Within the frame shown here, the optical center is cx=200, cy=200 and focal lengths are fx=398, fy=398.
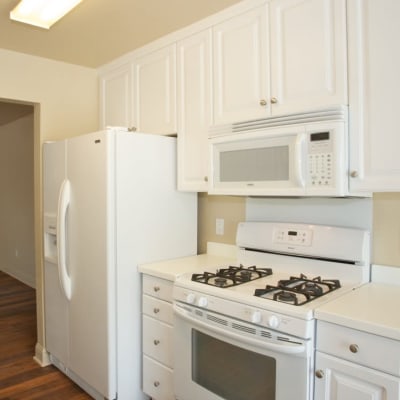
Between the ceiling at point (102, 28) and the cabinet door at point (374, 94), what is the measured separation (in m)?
0.78

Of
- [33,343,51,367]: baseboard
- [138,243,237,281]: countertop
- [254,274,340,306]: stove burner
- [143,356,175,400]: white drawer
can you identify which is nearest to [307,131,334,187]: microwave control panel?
[254,274,340,306]: stove burner

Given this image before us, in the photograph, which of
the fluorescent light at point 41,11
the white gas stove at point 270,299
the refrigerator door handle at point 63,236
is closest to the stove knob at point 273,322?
the white gas stove at point 270,299

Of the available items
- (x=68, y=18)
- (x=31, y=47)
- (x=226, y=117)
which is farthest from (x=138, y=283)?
(x=31, y=47)

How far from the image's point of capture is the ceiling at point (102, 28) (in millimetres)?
2195

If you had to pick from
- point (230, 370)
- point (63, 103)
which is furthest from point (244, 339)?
point (63, 103)

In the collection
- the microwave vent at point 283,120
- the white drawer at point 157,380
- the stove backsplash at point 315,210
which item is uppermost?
the microwave vent at point 283,120

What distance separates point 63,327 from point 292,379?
1788mm

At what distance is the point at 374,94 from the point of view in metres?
1.69

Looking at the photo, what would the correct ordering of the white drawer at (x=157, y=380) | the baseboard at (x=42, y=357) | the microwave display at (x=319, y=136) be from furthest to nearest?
1. the baseboard at (x=42, y=357)
2. the white drawer at (x=157, y=380)
3. the microwave display at (x=319, y=136)

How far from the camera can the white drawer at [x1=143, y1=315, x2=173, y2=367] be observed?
227cm

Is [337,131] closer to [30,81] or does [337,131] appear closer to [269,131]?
[269,131]

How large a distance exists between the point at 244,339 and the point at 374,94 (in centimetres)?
119

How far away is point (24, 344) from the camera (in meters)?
3.46

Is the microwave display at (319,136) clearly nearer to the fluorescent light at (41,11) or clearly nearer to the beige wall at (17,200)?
the fluorescent light at (41,11)
